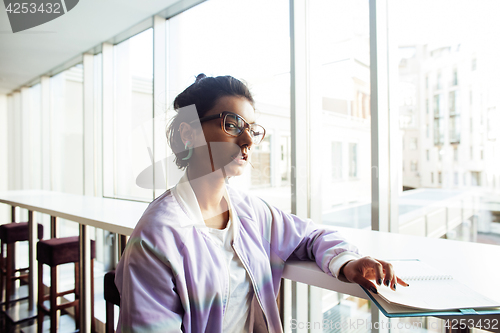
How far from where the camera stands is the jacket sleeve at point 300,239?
946mm

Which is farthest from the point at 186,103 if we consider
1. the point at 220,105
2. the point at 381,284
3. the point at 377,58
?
the point at 377,58

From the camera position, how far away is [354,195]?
193 centimetres

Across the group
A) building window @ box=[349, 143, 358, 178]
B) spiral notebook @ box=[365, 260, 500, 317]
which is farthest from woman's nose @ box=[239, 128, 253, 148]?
building window @ box=[349, 143, 358, 178]

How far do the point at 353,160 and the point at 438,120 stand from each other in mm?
517

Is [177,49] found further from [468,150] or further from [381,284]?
[381,284]

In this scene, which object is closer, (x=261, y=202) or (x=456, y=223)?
(x=261, y=202)

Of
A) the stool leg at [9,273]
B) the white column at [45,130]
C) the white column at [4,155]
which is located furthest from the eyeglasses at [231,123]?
the white column at [45,130]

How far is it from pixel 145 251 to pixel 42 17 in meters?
3.28

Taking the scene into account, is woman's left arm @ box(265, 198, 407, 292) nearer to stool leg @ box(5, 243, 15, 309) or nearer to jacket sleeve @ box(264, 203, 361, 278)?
jacket sleeve @ box(264, 203, 361, 278)

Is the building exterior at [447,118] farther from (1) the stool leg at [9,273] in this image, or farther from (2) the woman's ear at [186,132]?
(1) the stool leg at [9,273]

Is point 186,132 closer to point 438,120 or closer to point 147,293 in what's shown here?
point 147,293

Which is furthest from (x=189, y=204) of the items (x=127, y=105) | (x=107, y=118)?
(x=107, y=118)

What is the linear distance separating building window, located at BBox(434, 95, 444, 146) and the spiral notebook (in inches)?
39.3

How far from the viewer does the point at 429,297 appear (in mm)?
689
